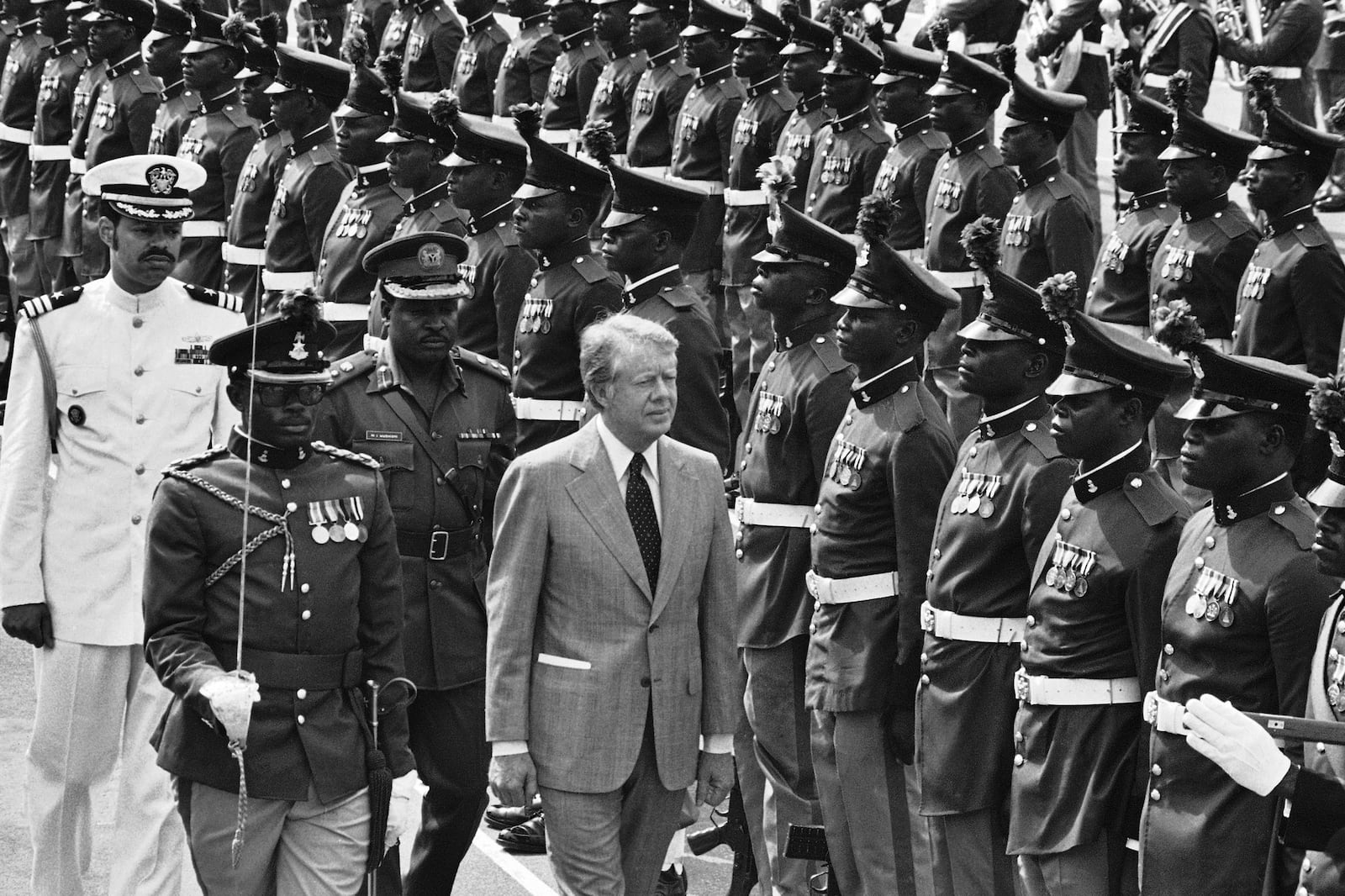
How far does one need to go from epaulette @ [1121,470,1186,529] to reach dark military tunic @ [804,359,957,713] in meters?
0.85

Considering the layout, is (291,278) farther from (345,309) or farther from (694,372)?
(694,372)

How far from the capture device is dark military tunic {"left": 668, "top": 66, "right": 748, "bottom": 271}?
11422mm

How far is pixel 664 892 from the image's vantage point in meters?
7.53

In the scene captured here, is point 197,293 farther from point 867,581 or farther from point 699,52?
point 699,52

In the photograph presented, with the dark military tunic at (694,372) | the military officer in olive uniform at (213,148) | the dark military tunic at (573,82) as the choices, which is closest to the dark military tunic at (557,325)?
the dark military tunic at (694,372)

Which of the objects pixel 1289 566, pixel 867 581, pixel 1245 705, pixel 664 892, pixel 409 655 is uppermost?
pixel 1289 566

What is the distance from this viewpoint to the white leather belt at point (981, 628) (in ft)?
20.9

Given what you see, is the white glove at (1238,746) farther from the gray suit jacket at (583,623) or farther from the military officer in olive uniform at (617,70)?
the military officer in olive uniform at (617,70)

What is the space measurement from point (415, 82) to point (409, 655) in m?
7.25

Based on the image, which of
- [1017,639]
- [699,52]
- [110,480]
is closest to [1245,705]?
[1017,639]

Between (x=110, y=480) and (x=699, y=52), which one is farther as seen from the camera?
(x=699, y=52)

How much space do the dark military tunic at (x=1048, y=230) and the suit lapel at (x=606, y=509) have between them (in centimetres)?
370

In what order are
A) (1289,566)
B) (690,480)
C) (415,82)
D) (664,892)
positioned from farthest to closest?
1. (415,82)
2. (664,892)
3. (690,480)
4. (1289,566)

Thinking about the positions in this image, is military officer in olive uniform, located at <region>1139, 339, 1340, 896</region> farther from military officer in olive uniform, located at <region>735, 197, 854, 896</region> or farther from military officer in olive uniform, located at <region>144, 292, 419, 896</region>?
military officer in olive uniform, located at <region>144, 292, 419, 896</region>
